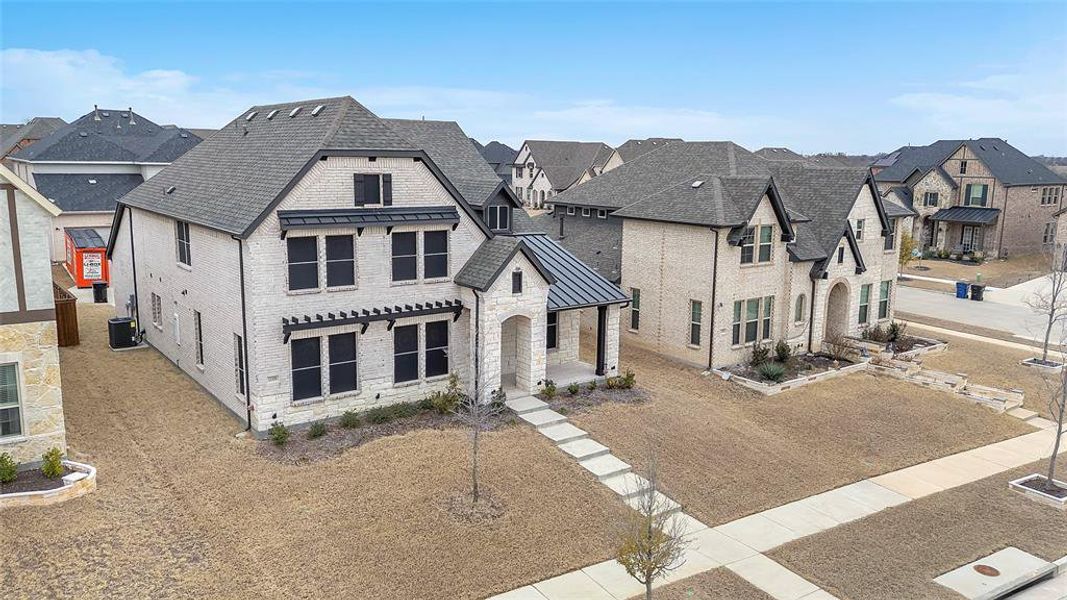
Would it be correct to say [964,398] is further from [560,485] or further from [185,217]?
[185,217]

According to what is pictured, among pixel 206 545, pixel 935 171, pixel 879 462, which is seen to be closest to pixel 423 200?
pixel 206 545

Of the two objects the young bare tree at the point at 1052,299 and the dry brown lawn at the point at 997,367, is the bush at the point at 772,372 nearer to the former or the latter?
the dry brown lawn at the point at 997,367

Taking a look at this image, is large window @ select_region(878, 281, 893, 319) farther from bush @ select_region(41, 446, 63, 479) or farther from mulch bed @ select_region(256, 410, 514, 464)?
bush @ select_region(41, 446, 63, 479)

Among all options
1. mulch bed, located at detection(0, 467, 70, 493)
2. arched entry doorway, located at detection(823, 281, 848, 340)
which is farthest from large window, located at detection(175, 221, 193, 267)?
arched entry doorway, located at detection(823, 281, 848, 340)

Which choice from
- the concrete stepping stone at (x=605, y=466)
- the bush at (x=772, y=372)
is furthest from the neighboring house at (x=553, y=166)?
the concrete stepping stone at (x=605, y=466)

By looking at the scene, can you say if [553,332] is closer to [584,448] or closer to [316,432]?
[584,448]
